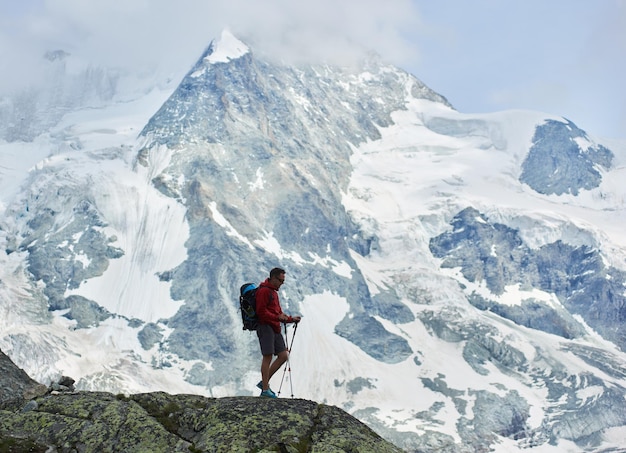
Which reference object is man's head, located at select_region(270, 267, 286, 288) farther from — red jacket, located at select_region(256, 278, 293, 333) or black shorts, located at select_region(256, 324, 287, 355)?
black shorts, located at select_region(256, 324, 287, 355)

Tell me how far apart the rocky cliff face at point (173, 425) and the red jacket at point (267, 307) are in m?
2.13

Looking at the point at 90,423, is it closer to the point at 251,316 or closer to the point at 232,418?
the point at 232,418

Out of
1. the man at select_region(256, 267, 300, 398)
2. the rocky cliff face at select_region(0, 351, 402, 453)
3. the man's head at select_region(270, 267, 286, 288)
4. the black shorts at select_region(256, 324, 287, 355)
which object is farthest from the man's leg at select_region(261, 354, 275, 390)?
the man's head at select_region(270, 267, 286, 288)

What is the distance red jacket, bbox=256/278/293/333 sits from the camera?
70.6 feet

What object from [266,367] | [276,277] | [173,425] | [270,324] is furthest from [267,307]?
[173,425]

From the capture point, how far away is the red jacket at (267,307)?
21531 millimetres

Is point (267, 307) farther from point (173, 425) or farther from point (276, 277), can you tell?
point (173, 425)

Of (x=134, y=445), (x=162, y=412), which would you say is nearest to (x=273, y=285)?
(x=162, y=412)

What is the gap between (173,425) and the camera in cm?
1978

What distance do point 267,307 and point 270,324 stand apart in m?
0.49

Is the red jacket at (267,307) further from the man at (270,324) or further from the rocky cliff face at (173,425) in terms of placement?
the rocky cliff face at (173,425)

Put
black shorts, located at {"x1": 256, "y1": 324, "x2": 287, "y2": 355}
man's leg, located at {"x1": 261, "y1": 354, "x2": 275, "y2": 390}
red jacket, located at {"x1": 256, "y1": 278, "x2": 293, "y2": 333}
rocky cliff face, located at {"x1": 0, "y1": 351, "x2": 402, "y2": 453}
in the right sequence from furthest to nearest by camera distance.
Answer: black shorts, located at {"x1": 256, "y1": 324, "x2": 287, "y2": 355} < man's leg, located at {"x1": 261, "y1": 354, "x2": 275, "y2": 390} < red jacket, located at {"x1": 256, "y1": 278, "x2": 293, "y2": 333} < rocky cliff face, located at {"x1": 0, "y1": 351, "x2": 402, "y2": 453}

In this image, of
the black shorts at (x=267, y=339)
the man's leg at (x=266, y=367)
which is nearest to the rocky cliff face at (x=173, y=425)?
the man's leg at (x=266, y=367)

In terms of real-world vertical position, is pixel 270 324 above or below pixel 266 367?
above
